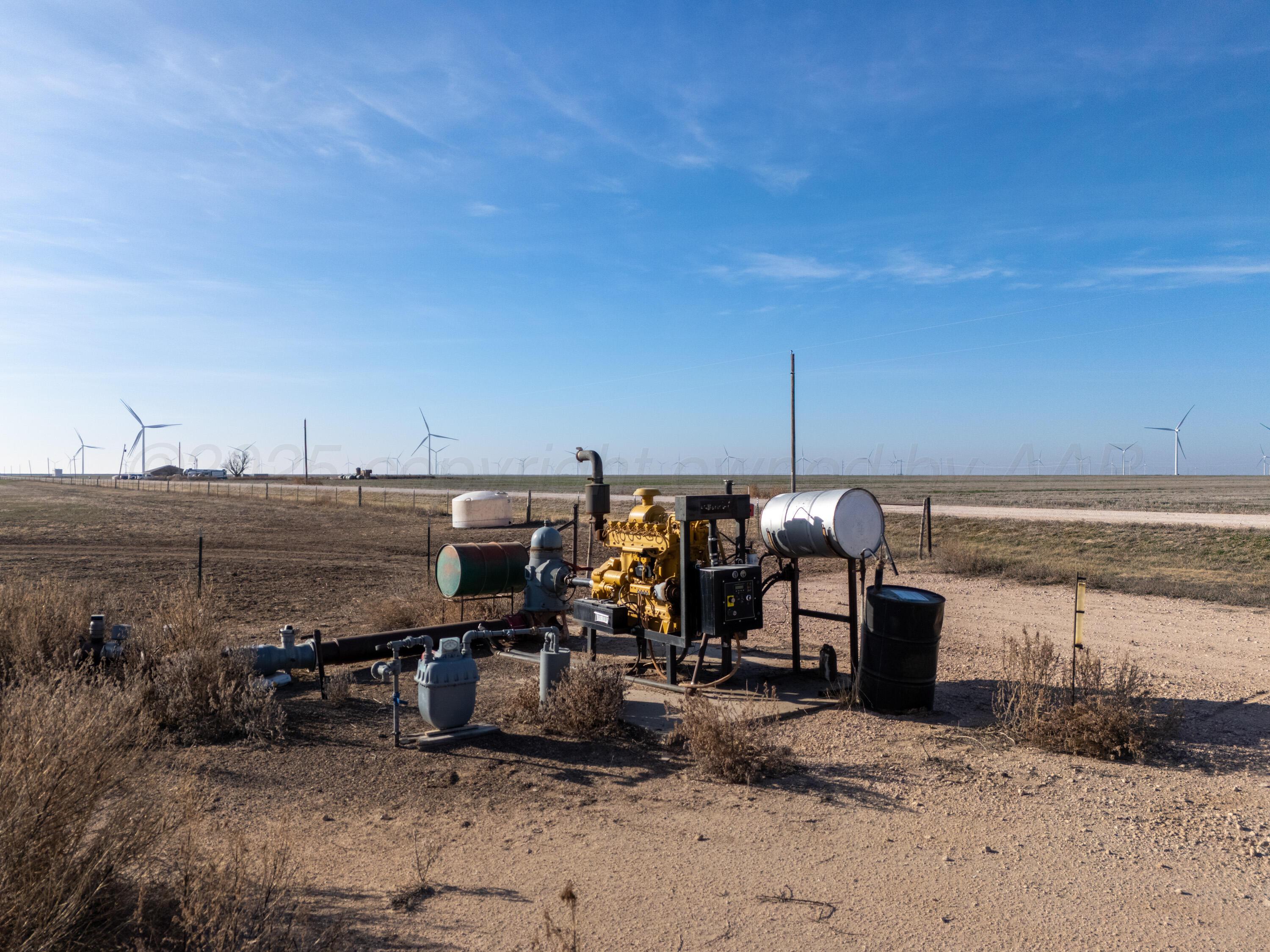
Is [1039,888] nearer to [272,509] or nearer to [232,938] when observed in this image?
[232,938]

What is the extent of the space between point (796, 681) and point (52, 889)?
8.00 metres

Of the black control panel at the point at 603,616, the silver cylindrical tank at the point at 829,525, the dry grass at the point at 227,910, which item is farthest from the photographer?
the black control panel at the point at 603,616

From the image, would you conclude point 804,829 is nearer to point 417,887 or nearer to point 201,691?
point 417,887

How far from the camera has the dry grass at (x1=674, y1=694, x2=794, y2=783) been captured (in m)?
6.53

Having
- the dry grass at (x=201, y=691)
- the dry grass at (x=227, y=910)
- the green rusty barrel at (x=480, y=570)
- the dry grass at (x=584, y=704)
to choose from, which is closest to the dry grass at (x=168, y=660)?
the dry grass at (x=201, y=691)

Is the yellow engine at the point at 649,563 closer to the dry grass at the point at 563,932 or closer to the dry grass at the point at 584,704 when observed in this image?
the dry grass at the point at 584,704

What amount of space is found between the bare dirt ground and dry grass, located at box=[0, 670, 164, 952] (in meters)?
0.73

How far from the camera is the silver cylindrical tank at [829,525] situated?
28.7 feet

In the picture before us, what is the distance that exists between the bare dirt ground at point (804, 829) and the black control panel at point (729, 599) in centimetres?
126

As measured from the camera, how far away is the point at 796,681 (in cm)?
1002

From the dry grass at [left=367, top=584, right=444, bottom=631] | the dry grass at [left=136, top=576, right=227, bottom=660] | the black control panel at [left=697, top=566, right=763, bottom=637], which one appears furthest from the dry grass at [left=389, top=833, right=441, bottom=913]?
the dry grass at [left=367, top=584, right=444, bottom=631]

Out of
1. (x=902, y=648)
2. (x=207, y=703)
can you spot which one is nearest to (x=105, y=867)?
(x=207, y=703)

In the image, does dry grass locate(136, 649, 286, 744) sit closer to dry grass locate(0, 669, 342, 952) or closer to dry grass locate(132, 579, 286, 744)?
dry grass locate(132, 579, 286, 744)

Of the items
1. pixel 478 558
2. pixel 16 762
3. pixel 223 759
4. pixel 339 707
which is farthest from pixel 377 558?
pixel 16 762
